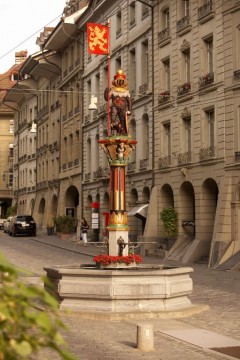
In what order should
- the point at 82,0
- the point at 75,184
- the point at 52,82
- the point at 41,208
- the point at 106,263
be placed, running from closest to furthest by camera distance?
the point at 106,263 → the point at 75,184 → the point at 82,0 → the point at 52,82 → the point at 41,208

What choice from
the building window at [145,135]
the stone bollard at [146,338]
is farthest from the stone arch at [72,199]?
the stone bollard at [146,338]

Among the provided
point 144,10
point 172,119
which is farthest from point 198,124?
point 144,10

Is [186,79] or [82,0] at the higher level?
[82,0]

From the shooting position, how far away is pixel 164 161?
34.7 meters

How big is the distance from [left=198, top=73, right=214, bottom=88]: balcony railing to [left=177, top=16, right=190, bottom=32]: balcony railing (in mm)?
3238

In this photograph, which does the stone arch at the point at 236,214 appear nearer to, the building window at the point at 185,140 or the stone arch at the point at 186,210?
the building window at the point at 185,140

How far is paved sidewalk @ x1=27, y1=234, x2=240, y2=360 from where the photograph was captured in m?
9.74

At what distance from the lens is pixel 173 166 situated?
33781mm

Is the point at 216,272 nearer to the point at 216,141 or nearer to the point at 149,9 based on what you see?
the point at 216,141

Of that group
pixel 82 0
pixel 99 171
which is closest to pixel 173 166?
pixel 99 171

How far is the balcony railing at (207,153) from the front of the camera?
29.9 metres

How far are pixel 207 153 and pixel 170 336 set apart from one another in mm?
19564

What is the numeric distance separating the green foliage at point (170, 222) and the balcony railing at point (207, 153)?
12.3 feet

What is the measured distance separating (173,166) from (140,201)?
5.27 m
